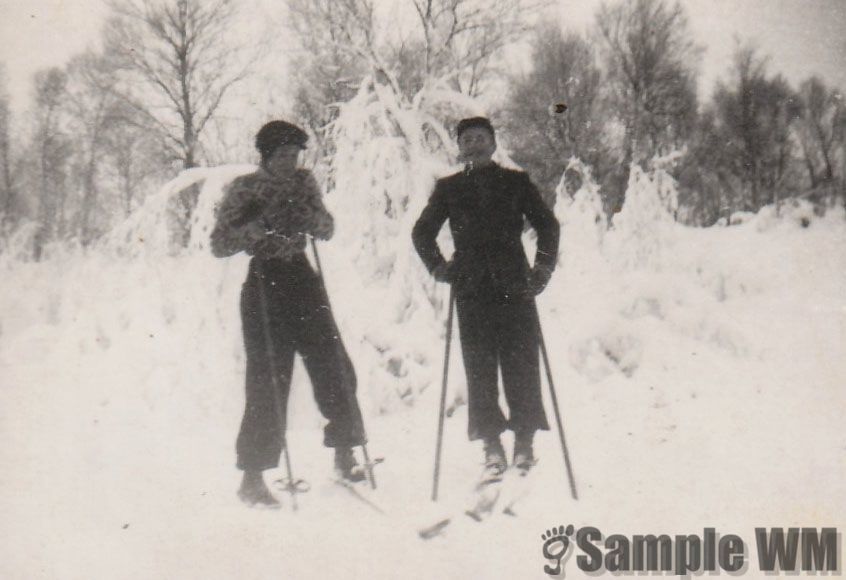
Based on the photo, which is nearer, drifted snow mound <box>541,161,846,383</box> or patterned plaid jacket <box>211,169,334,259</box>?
patterned plaid jacket <box>211,169,334,259</box>

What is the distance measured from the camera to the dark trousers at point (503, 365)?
226cm

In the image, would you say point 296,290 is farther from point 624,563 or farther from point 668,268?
point 668,268

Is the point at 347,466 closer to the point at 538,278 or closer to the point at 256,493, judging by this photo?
the point at 256,493

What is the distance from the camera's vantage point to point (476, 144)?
230 centimetres

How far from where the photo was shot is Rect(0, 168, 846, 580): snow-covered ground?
A: 2002 mm

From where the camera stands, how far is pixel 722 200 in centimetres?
825

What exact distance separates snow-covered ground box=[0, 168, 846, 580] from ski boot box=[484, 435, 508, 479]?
0.15 metres

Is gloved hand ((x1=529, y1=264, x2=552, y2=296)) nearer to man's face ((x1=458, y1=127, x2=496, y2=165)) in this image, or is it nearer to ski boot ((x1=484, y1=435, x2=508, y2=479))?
man's face ((x1=458, y1=127, x2=496, y2=165))

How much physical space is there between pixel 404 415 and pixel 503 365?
1.00 metres

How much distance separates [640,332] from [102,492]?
266cm

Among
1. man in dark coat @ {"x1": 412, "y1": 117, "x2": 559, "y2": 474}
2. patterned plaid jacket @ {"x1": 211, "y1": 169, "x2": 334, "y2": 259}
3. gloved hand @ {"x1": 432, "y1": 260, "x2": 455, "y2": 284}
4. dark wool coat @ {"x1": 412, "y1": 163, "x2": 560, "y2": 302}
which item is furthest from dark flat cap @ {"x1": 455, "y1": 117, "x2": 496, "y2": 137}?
patterned plaid jacket @ {"x1": 211, "y1": 169, "x2": 334, "y2": 259}

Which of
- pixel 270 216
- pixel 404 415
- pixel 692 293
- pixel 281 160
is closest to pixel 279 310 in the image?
pixel 270 216

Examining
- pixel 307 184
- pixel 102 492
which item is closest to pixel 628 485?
pixel 307 184

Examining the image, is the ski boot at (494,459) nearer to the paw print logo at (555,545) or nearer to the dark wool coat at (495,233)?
the paw print logo at (555,545)
